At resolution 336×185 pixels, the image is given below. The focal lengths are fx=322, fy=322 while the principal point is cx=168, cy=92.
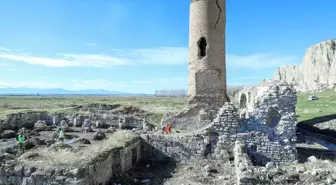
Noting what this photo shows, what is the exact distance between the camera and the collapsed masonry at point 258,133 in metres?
11.7

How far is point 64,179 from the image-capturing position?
29.6ft

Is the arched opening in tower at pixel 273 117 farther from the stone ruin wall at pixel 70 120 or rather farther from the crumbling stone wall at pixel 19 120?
the crumbling stone wall at pixel 19 120

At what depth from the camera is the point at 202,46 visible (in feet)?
60.0

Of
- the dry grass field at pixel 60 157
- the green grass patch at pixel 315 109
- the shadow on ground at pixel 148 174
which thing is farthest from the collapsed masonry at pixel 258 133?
the green grass patch at pixel 315 109

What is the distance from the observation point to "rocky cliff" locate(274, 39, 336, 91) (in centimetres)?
10912

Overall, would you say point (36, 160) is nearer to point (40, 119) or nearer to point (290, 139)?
point (290, 139)

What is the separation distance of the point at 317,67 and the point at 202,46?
114 metres

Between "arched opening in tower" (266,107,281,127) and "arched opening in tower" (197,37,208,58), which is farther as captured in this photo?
"arched opening in tower" (197,37,208,58)

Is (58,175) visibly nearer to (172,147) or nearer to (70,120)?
(172,147)

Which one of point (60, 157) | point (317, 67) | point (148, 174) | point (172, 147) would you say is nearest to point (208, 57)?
point (172, 147)

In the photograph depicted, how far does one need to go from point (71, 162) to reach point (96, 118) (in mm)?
17572

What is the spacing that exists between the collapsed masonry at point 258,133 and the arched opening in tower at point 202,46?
20.4 ft

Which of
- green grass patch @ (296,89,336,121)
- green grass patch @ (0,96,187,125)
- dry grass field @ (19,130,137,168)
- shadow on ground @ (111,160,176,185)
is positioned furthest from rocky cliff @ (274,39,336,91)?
dry grass field @ (19,130,137,168)

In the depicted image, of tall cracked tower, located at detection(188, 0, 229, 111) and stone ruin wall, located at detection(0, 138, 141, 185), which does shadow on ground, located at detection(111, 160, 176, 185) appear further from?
tall cracked tower, located at detection(188, 0, 229, 111)
